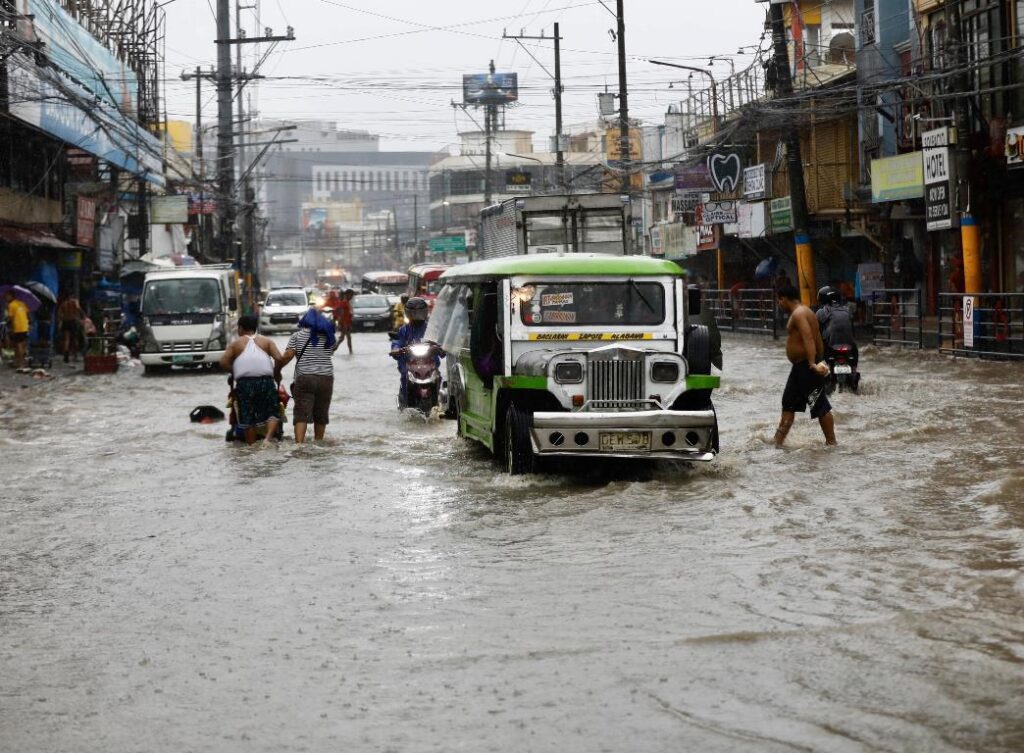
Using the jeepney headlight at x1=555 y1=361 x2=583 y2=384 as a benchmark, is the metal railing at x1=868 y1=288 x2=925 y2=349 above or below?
above

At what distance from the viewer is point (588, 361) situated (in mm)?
13617

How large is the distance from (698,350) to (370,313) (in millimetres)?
41644

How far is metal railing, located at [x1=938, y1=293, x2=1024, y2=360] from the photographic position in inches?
1069

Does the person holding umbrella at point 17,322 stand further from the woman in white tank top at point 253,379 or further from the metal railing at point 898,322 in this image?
the metal railing at point 898,322

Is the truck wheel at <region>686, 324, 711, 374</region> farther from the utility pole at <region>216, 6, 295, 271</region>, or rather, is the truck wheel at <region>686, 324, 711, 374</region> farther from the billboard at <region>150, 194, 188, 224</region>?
the billboard at <region>150, 194, 188, 224</region>

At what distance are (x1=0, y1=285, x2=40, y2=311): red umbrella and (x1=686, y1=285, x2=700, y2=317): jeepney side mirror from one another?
70.2 ft

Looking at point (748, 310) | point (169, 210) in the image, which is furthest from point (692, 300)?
point (169, 210)

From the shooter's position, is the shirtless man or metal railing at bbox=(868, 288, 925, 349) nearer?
the shirtless man

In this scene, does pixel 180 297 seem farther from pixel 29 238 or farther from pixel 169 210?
pixel 169 210

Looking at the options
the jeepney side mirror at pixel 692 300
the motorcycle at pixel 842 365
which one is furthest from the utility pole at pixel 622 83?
the jeepney side mirror at pixel 692 300

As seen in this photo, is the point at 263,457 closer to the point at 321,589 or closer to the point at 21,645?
the point at 321,589

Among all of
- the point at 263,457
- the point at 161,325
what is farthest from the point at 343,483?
the point at 161,325

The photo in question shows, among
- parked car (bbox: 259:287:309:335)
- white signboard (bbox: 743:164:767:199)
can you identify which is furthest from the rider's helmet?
parked car (bbox: 259:287:309:335)

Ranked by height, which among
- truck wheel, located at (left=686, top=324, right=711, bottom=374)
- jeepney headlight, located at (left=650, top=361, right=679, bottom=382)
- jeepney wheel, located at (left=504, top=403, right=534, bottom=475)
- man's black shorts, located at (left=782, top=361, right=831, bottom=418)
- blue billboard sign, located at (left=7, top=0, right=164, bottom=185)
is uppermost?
blue billboard sign, located at (left=7, top=0, right=164, bottom=185)
